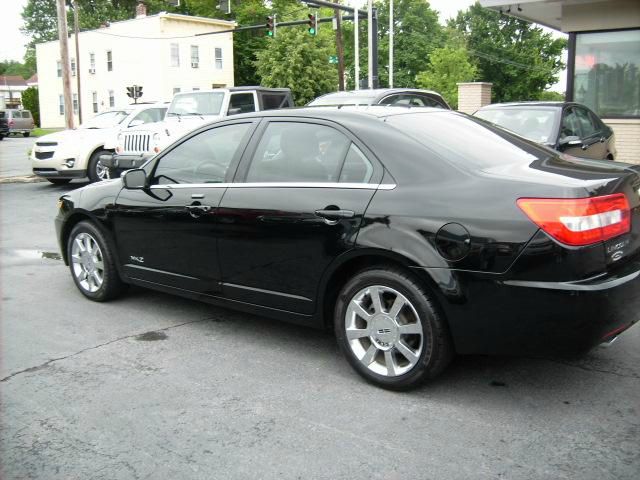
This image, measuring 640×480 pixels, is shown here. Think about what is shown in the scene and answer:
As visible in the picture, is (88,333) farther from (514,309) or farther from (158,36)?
(158,36)

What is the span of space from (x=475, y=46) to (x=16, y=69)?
111840mm

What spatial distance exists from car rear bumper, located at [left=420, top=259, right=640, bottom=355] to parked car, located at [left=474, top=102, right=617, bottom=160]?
5.78m

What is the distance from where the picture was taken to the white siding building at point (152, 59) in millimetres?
43125

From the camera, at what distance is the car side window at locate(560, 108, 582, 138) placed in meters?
9.34

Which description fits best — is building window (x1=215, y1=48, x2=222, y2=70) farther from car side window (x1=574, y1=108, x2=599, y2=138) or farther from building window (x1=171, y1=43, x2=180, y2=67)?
car side window (x1=574, y1=108, x2=599, y2=138)

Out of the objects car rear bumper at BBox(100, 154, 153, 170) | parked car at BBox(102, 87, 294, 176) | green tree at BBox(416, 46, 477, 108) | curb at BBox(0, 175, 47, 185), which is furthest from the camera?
green tree at BBox(416, 46, 477, 108)

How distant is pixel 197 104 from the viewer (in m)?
13.5

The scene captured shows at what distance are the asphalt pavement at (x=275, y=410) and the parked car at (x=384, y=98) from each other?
256 inches

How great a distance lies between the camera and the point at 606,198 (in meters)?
3.39

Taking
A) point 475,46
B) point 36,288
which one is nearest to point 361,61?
point 475,46

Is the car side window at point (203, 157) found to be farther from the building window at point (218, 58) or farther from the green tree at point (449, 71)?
the green tree at point (449, 71)

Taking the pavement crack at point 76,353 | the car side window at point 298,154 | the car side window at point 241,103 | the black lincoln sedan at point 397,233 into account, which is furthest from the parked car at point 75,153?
the car side window at point 298,154

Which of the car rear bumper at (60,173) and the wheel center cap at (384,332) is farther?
the car rear bumper at (60,173)

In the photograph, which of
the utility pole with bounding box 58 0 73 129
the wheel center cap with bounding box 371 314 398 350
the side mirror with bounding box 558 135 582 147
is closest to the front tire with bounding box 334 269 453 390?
the wheel center cap with bounding box 371 314 398 350
